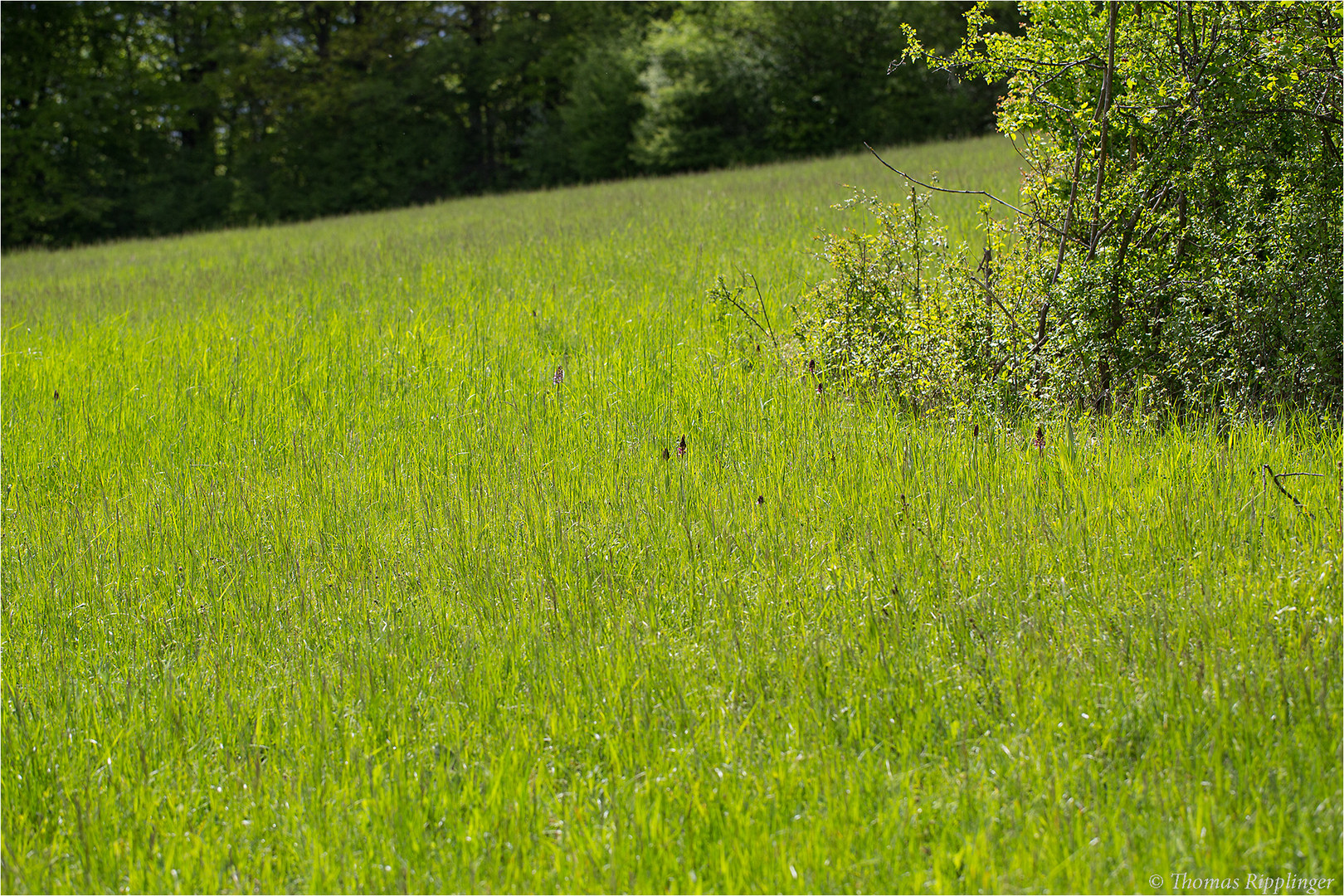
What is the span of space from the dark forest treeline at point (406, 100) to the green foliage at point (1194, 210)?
25206mm

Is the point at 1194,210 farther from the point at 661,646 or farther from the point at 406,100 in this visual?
the point at 406,100

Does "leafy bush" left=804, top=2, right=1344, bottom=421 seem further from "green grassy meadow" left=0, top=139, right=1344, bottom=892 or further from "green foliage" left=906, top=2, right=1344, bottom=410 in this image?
"green grassy meadow" left=0, top=139, right=1344, bottom=892

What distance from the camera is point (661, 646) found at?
274 centimetres

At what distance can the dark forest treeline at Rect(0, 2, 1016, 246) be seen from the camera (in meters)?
30.1

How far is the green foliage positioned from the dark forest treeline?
25.2 meters

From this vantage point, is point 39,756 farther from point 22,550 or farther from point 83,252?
point 83,252

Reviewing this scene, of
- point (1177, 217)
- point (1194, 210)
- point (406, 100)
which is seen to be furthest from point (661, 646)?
point (406, 100)

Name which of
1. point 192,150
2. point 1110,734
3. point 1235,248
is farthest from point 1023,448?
point 192,150

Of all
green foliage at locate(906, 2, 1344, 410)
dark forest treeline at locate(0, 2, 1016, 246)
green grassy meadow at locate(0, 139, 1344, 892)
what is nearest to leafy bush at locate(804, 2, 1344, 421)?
green foliage at locate(906, 2, 1344, 410)

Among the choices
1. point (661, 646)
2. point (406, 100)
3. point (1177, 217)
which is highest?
point (406, 100)

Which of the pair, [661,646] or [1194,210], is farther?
[1194,210]

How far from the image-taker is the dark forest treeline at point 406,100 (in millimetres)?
30141

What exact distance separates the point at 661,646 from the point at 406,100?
37379 millimetres

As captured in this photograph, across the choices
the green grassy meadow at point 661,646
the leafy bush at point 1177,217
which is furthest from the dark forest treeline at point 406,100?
the green grassy meadow at point 661,646
